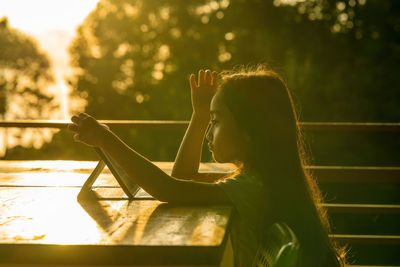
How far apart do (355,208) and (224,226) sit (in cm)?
188

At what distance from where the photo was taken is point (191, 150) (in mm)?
2051

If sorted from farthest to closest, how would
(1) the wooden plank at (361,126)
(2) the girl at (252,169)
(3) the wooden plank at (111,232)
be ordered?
(1) the wooden plank at (361,126) → (2) the girl at (252,169) → (3) the wooden plank at (111,232)

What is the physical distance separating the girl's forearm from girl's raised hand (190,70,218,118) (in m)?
0.04

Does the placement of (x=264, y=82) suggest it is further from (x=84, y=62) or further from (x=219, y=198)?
(x=84, y=62)

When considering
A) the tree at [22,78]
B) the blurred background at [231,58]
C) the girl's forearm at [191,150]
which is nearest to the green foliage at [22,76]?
the tree at [22,78]

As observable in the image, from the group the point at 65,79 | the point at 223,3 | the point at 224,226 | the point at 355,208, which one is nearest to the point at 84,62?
the point at 65,79

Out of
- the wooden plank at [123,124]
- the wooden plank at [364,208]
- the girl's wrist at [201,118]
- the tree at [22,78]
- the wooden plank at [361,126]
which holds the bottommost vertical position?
the tree at [22,78]

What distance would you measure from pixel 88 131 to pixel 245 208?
20.9 inches

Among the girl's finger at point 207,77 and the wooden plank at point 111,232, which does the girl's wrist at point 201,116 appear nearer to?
the girl's finger at point 207,77

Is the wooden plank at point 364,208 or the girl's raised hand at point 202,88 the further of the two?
the wooden plank at point 364,208

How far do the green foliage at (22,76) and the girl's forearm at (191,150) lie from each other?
83.9 ft

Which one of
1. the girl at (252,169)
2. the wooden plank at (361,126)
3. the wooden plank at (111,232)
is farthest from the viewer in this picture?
the wooden plank at (361,126)

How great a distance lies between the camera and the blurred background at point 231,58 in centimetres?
1384

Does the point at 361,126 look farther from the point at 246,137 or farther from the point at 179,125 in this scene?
the point at 246,137
